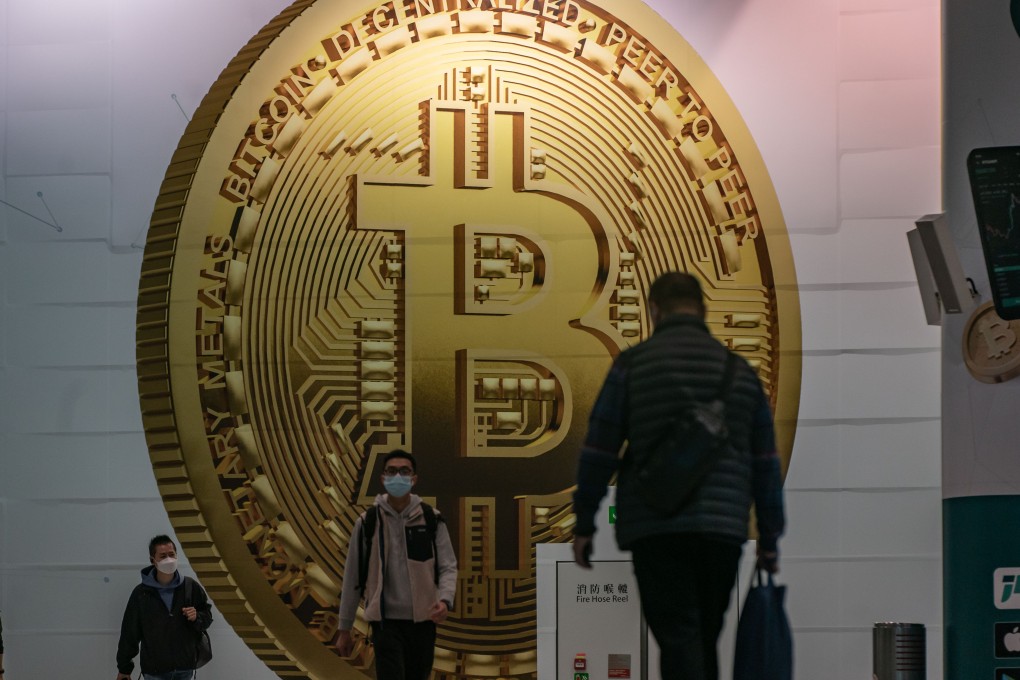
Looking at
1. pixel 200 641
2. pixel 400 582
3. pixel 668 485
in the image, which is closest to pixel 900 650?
pixel 400 582

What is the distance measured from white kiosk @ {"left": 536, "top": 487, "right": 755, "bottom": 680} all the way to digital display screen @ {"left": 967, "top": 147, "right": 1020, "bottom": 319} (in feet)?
4.32

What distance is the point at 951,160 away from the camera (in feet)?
14.3

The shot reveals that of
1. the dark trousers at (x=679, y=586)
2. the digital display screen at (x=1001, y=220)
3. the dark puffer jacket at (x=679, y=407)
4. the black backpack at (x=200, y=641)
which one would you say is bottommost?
the black backpack at (x=200, y=641)

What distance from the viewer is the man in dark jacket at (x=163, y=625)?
216 inches

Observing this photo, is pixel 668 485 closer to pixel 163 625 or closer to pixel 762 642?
pixel 762 642

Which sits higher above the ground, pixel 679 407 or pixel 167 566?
pixel 679 407

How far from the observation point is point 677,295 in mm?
3166

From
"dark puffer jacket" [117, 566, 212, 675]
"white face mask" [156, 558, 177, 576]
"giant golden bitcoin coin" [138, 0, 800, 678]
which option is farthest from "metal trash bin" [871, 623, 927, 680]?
"white face mask" [156, 558, 177, 576]

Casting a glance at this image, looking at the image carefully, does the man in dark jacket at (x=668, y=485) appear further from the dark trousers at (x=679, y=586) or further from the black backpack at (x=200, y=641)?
the black backpack at (x=200, y=641)

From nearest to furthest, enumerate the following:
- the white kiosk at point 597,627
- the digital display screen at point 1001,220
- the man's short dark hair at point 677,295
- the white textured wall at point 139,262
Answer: the man's short dark hair at point 677,295 < the digital display screen at point 1001,220 < the white kiosk at point 597,627 < the white textured wall at point 139,262

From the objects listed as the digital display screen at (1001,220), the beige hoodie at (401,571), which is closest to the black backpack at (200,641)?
the beige hoodie at (401,571)

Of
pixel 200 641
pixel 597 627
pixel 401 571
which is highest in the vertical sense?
pixel 401 571

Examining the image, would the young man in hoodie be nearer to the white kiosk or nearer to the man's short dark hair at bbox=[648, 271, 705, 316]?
the white kiosk

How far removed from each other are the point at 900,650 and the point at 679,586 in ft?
7.68
